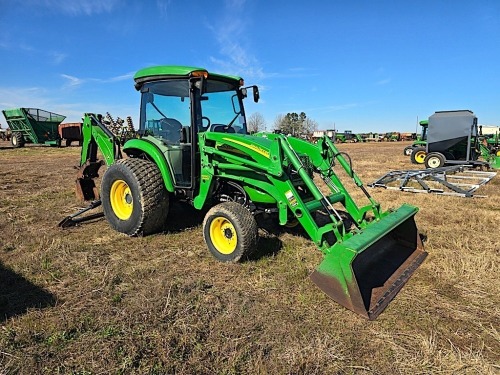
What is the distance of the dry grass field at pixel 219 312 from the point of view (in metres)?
2.37

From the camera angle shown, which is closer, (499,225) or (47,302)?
(47,302)

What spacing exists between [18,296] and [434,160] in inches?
608

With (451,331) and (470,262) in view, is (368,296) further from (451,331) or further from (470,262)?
(470,262)

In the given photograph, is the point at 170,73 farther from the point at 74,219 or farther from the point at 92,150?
the point at 74,219

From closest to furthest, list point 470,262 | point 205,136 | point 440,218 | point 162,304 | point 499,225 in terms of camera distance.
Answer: point 162,304 → point 470,262 → point 205,136 → point 499,225 → point 440,218

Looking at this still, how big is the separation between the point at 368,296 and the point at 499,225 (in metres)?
3.75

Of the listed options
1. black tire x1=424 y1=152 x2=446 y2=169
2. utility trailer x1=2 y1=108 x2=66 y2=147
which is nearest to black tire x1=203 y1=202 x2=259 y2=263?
black tire x1=424 y1=152 x2=446 y2=169

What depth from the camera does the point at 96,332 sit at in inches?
104

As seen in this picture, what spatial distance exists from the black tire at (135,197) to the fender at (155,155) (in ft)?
0.39

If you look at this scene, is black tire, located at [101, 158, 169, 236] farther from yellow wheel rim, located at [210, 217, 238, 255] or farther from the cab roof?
the cab roof

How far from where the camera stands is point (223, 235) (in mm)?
4164

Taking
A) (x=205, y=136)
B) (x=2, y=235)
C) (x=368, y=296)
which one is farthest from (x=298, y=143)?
(x=2, y=235)

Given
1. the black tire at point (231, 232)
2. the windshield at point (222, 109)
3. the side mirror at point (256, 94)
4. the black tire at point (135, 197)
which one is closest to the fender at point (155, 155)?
the black tire at point (135, 197)

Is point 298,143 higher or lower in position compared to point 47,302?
higher
